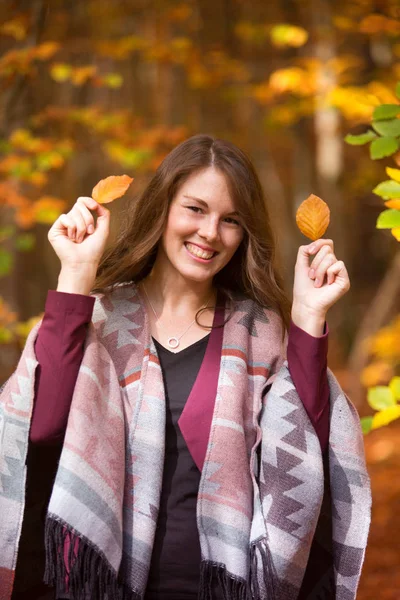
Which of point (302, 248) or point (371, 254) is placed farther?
point (371, 254)

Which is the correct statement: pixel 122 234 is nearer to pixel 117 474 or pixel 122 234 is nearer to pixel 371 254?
pixel 117 474

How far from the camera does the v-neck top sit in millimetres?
2045

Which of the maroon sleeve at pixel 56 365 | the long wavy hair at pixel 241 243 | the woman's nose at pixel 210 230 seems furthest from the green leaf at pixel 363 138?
the maroon sleeve at pixel 56 365

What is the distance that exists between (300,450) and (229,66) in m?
5.94

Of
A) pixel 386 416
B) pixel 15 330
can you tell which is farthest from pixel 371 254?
pixel 386 416

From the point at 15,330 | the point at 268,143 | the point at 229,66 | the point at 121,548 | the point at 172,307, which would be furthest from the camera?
the point at 268,143

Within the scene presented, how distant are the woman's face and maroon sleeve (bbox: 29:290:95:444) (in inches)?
15.3

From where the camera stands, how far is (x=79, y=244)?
209cm

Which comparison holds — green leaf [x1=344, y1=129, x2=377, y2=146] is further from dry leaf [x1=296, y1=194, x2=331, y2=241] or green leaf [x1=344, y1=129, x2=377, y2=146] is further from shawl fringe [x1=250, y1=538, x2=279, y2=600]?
shawl fringe [x1=250, y1=538, x2=279, y2=600]

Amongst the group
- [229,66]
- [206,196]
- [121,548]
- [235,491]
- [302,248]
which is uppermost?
[229,66]

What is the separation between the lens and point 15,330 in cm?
551

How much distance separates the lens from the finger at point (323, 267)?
84.1 inches

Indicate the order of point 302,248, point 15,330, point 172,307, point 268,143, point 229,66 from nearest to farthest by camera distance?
point 302,248, point 172,307, point 15,330, point 229,66, point 268,143

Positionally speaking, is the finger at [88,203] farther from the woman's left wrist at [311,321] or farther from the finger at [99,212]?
the woman's left wrist at [311,321]
